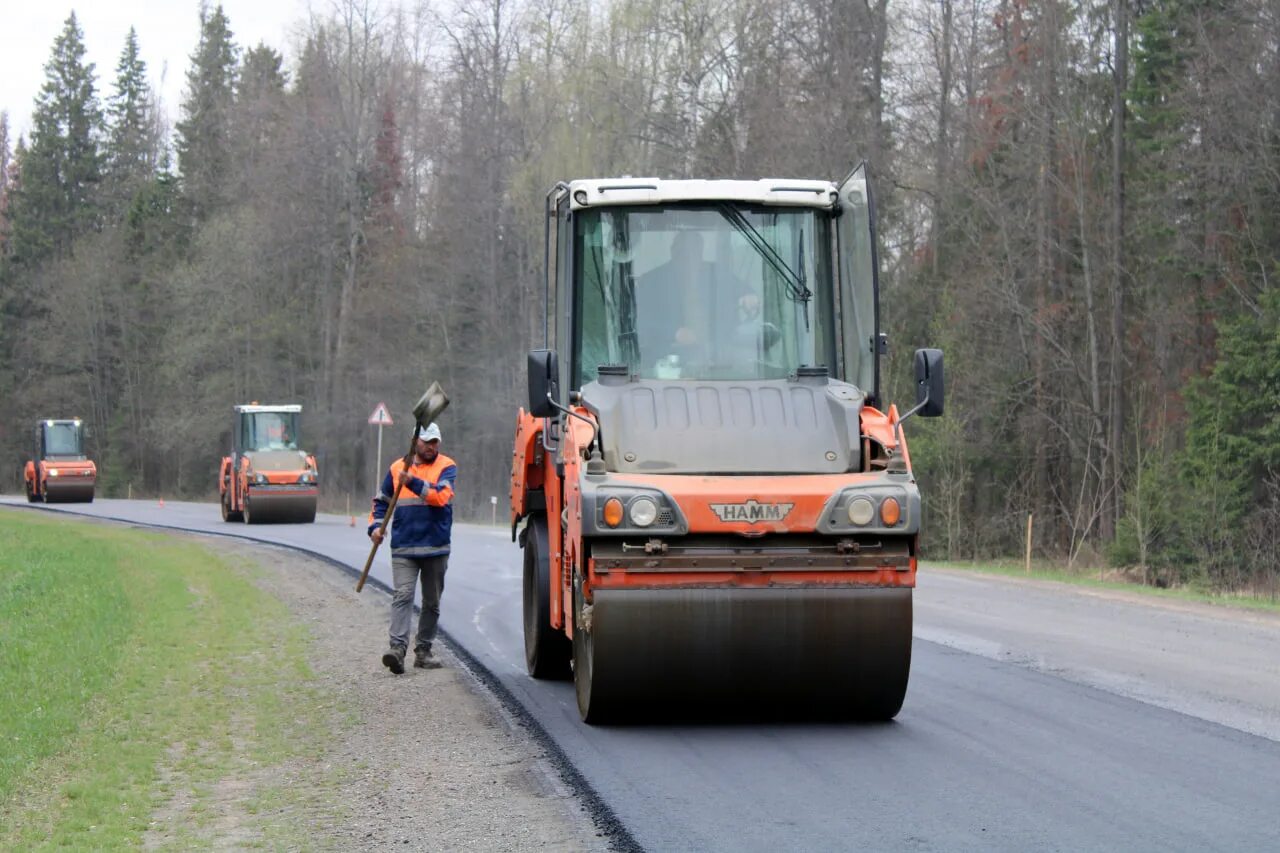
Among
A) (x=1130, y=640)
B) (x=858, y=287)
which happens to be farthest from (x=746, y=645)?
(x=1130, y=640)

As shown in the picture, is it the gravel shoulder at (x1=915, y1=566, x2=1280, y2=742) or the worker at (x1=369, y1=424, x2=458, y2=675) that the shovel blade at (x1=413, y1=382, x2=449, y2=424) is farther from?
the gravel shoulder at (x1=915, y1=566, x2=1280, y2=742)

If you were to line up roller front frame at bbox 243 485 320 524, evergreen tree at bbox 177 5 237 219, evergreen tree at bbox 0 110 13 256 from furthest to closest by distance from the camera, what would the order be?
1. evergreen tree at bbox 0 110 13 256
2. evergreen tree at bbox 177 5 237 219
3. roller front frame at bbox 243 485 320 524

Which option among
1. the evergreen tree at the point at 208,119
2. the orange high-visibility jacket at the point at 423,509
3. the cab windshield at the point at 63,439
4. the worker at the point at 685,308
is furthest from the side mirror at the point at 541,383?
the evergreen tree at the point at 208,119

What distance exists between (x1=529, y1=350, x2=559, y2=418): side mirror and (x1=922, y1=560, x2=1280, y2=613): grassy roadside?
11.3m

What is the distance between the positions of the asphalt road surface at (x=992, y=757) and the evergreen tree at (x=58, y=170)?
6947 cm

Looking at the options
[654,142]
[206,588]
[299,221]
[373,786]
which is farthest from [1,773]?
[299,221]

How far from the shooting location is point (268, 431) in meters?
37.4

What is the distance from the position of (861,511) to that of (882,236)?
2990 centimetres

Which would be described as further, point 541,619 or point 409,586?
point 409,586

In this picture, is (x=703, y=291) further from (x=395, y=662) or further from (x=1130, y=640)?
(x=1130, y=640)

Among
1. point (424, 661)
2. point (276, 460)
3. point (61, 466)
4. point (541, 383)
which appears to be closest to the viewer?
point (541, 383)

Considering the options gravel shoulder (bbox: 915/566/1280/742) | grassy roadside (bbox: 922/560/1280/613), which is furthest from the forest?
gravel shoulder (bbox: 915/566/1280/742)

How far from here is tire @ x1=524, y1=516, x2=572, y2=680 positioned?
11.3m

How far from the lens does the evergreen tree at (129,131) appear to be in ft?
260
